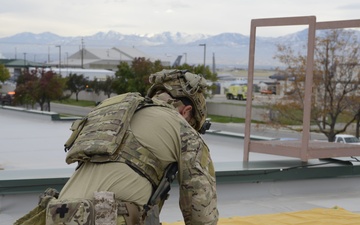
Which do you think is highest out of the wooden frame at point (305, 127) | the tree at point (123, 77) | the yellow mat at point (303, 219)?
the wooden frame at point (305, 127)

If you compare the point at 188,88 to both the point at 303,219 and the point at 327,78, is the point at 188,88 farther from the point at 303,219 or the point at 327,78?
the point at 327,78

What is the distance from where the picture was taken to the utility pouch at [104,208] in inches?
110

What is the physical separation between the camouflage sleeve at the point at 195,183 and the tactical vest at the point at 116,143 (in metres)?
0.11

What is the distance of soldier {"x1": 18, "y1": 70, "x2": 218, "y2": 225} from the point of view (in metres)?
2.81

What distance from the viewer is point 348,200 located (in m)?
→ 7.17

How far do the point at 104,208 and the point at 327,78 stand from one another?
21.1 ft

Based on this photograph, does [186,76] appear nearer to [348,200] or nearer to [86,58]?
[348,200]

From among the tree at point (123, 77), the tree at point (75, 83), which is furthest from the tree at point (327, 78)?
the tree at point (75, 83)

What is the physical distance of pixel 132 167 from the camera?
115 inches

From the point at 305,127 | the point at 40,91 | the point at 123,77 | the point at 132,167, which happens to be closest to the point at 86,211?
the point at 132,167

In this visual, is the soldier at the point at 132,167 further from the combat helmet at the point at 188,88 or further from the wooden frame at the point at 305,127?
the wooden frame at the point at 305,127

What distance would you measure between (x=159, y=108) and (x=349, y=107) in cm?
619

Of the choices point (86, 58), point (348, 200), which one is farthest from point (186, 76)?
point (86, 58)

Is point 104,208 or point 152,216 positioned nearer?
point 104,208
